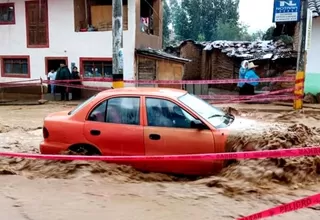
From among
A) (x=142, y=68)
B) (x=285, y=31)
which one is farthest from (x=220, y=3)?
(x=142, y=68)

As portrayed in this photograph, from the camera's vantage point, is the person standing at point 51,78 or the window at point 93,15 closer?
the person standing at point 51,78

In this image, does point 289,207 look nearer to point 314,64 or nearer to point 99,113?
point 99,113

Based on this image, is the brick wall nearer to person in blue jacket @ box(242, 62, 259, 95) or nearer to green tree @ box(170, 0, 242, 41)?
person in blue jacket @ box(242, 62, 259, 95)

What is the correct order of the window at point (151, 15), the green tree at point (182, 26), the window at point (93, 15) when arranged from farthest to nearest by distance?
the green tree at point (182, 26), the window at point (151, 15), the window at point (93, 15)

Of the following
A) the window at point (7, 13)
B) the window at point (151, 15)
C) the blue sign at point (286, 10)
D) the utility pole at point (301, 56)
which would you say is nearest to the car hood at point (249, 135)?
the utility pole at point (301, 56)

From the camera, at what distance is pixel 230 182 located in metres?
4.57

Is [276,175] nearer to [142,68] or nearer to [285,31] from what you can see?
[142,68]

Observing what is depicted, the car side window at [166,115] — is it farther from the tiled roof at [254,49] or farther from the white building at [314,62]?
the tiled roof at [254,49]

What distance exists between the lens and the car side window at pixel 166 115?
17.0ft

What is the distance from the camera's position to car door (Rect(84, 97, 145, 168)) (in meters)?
5.30

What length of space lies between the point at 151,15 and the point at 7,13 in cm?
753

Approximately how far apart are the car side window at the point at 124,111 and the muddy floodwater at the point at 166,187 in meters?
0.65

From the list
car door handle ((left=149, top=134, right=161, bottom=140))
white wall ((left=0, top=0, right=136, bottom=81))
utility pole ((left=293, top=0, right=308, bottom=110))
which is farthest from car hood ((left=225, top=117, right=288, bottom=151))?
white wall ((left=0, top=0, right=136, bottom=81))

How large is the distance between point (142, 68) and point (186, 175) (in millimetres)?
12760
